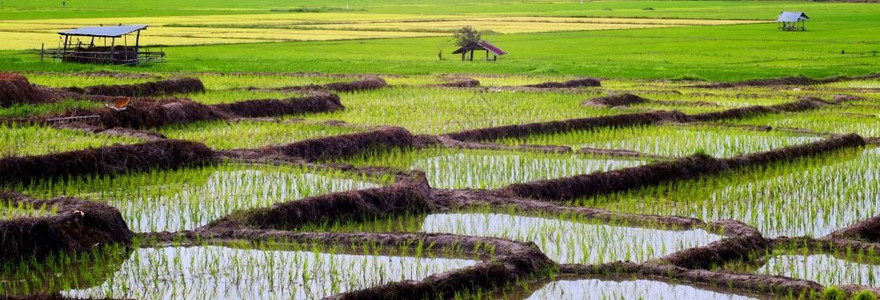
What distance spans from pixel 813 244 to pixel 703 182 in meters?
2.57

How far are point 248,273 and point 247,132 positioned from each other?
19.5 ft

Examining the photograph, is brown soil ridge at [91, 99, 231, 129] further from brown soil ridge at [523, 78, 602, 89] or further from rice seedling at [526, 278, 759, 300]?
rice seedling at [526, 278, 759, 300]

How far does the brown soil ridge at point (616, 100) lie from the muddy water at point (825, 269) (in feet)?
27.1

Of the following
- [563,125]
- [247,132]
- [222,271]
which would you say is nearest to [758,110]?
[563,125]

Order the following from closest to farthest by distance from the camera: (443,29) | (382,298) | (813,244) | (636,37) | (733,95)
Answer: (382,298)
(813,244)
(733,95)
(636,37)
(443,29)

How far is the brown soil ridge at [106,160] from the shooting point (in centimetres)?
803

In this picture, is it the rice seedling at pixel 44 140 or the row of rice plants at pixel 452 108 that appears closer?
the rice seedling at pixel 44 140

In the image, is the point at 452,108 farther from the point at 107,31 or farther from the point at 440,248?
the point at 107,31

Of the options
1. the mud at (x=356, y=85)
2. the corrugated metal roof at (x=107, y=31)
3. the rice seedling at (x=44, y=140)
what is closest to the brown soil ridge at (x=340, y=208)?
the rice seedling at (x=44, y=140)

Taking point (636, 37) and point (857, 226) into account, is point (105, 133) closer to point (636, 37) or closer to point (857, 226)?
point (857, 226)

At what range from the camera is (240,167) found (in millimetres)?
8961

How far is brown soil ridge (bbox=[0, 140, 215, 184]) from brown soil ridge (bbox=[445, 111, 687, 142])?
2.89 m

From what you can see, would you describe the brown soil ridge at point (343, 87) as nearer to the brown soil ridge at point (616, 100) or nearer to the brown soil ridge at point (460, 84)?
the brown soil ridge at point (460, 84)

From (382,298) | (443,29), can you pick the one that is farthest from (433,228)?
(443,29)
